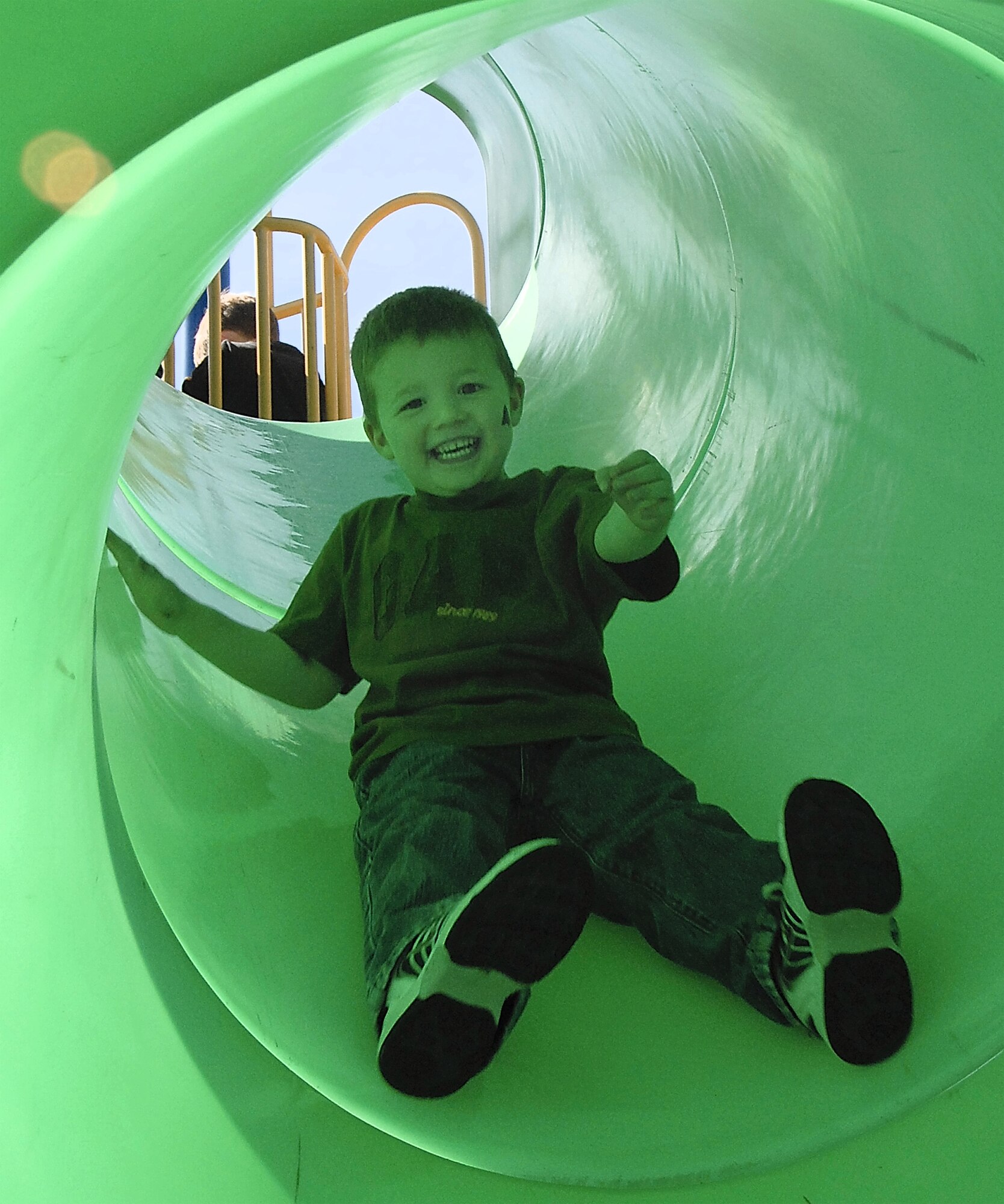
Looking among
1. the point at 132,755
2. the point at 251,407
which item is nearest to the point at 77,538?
the point at 132,755

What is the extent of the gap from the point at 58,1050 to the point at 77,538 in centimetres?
37

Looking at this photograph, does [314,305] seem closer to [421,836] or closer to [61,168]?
[421,836]

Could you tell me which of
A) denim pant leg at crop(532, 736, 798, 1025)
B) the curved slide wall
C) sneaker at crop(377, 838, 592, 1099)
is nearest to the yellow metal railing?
the curved slide wall

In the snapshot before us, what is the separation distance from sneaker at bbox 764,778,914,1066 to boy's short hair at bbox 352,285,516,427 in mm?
830

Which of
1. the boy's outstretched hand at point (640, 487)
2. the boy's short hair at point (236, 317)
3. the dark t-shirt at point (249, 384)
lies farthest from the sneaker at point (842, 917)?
the boy's short hair at point (236, 317)

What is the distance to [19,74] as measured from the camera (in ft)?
1.81

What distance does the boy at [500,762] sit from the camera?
2.95 feet

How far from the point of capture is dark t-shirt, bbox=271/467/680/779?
1.30 meters

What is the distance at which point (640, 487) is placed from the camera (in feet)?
3.84

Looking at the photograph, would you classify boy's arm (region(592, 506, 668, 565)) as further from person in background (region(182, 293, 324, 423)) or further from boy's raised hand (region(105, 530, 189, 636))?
person in background (region(182, 293, 324, 423))

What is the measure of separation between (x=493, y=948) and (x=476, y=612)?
0.59 metres

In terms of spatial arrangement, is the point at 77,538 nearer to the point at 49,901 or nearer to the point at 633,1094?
the point at 49,901

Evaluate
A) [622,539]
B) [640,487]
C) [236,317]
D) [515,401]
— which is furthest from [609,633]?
[236,317]

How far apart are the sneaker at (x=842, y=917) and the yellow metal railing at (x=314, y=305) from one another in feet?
7.59
